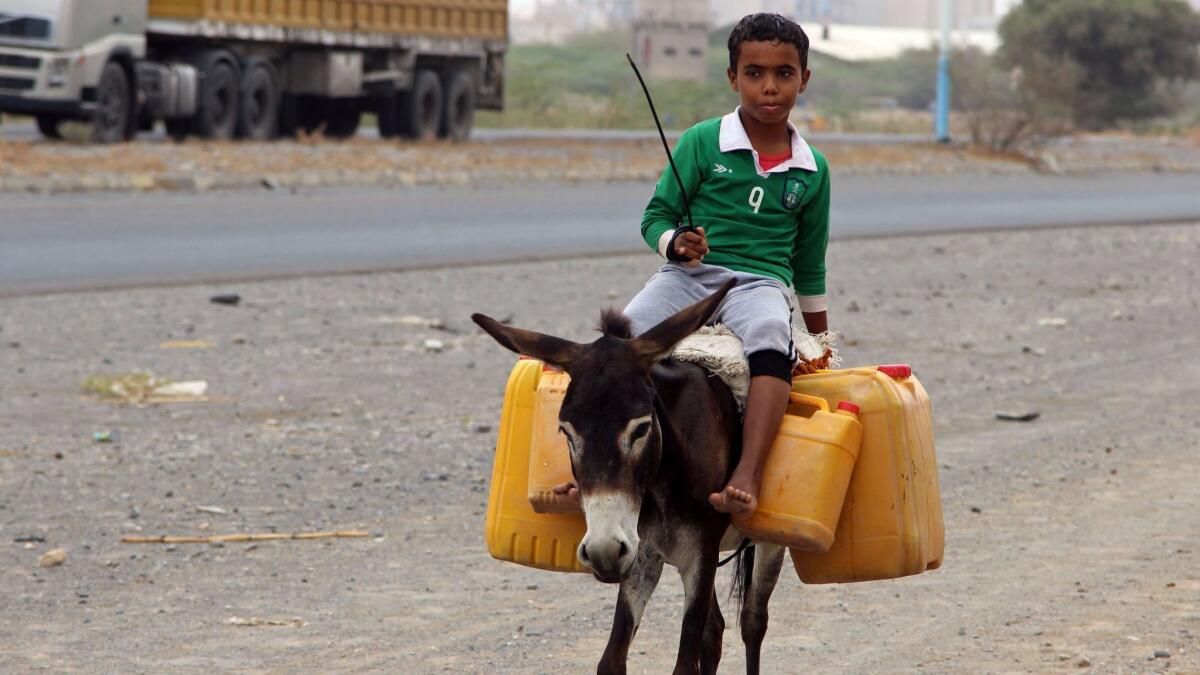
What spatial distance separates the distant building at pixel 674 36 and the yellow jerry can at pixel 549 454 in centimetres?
9453

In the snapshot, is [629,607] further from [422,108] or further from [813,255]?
[422,108]

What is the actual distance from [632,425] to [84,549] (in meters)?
3.84

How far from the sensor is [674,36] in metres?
98.5

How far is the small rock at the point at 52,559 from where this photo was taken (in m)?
6.77

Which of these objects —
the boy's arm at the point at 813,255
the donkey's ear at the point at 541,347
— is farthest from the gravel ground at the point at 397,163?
the donkey's ear at the point at 541,347

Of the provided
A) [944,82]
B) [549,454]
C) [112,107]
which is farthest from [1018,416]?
[944,82]

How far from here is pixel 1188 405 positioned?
10805 mm

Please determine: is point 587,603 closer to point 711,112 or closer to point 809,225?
point 809,225

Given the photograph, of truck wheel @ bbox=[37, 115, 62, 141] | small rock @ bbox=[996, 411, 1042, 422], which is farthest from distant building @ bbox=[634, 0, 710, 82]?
small rock @ bbox=[996, 411, 1042, 422]

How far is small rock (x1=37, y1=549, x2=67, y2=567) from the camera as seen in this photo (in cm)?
677

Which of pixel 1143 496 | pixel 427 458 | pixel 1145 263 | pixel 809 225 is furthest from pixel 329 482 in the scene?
pixel 1145 263

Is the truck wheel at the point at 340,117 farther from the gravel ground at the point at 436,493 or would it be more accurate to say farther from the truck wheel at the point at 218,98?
the gravel ground at the point at 436,493

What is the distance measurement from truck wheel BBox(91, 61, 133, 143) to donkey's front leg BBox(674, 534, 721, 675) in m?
22.5

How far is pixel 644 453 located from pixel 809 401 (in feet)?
2.29
